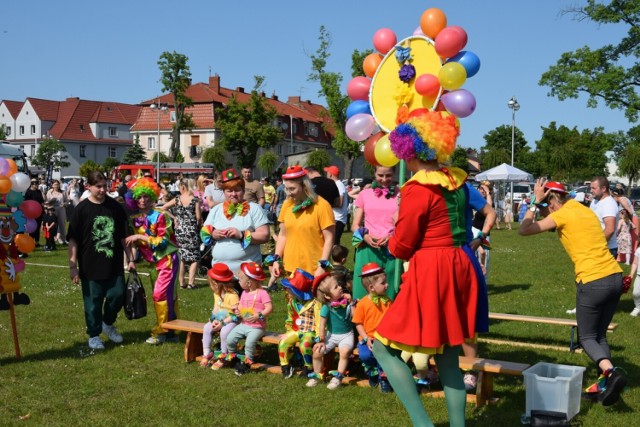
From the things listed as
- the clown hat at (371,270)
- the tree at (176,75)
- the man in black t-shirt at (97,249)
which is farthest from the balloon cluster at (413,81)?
the tree at (176,75)

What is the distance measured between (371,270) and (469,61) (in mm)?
1882

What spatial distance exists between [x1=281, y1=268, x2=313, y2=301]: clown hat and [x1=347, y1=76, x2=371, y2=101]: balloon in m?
1.72

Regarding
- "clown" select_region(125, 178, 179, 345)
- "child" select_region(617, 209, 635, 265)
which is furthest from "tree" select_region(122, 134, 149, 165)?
"clown" select_region(125, 178, 179, 345)

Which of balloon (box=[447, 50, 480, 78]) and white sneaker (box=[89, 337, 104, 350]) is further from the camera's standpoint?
white sneaker (box=[89, 337, 104, 350])

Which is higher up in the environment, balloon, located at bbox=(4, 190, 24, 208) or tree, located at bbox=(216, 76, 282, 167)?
tree, located at bbox=(216, 76, 282, 167)

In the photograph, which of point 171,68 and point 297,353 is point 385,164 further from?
point 171,68

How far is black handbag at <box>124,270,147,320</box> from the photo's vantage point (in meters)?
7.45

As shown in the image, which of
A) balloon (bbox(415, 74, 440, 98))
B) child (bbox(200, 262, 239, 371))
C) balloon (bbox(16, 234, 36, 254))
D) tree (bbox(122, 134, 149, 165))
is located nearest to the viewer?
balloon (bbox(415, 74, 440, 98))

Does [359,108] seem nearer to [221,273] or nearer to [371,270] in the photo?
[371,270]

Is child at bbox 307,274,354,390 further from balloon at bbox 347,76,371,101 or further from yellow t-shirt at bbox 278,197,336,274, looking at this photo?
balloon at bbox 347,76,371,101

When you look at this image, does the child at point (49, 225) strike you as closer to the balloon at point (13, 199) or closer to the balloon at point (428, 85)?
the balloon at point (13, 199)

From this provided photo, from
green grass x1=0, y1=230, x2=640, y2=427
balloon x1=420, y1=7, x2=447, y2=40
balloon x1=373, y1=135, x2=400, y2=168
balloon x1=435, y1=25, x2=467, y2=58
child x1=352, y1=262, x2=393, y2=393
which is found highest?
balloon x1=420, y1=7, x2=447, y2=40

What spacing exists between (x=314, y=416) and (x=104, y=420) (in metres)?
1.64

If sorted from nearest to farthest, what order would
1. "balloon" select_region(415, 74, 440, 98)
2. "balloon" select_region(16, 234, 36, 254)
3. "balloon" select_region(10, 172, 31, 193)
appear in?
"balloon" select_region(415, 74, 440, 98) < "balloon" select_region(10, 172, 31, 193) < "balloon" select_region(16, 234, 36, 254)
